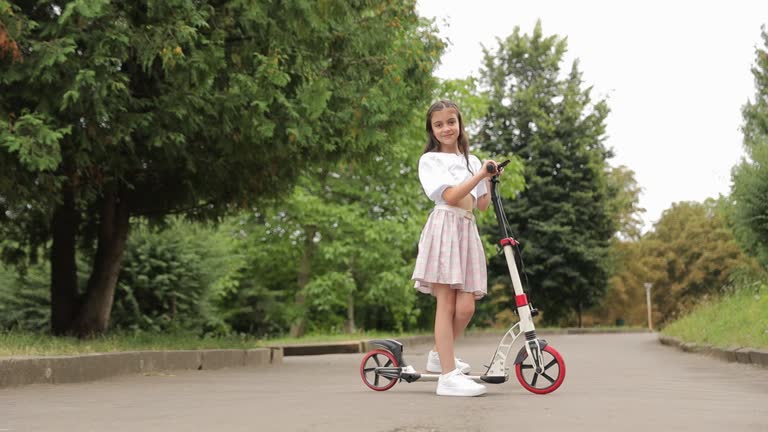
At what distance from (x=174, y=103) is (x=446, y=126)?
4.49m

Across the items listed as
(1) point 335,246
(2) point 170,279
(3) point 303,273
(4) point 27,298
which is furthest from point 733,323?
(3) point 303,273

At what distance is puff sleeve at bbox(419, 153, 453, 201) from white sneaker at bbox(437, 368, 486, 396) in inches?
44.5

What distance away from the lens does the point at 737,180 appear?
18344mm

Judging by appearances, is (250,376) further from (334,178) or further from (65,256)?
(334,178)

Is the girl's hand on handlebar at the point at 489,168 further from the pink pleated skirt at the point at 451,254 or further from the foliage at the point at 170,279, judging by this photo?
the foliage at the point at 170,279

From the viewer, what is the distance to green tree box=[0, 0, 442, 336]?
368 inches

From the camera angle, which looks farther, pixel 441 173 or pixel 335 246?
pixel 335 246

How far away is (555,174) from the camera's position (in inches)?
1678

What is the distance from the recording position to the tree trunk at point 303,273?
2719 centimetres

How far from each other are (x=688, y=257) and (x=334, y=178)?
3888 centimetres

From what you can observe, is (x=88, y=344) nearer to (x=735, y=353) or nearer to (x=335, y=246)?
(x=735, y=353)

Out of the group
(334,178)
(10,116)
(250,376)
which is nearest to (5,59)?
(10,116)

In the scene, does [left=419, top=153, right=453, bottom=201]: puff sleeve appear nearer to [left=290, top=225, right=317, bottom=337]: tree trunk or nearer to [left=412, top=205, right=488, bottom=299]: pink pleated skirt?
[left=412, top=205, right=488, bottom=299]: pink pleated skirt

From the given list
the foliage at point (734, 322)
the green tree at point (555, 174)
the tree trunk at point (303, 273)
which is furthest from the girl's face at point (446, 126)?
the green tree at point (555, 174)
